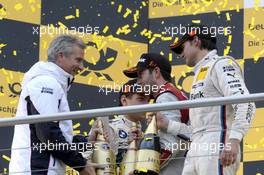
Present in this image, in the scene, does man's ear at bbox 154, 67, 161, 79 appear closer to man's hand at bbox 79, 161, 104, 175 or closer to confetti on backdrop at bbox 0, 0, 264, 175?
man's hand at bbox 79, 161, 104, 175

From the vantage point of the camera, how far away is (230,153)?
4.58 m

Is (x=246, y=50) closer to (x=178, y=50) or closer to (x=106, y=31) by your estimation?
(x=106, y=31)

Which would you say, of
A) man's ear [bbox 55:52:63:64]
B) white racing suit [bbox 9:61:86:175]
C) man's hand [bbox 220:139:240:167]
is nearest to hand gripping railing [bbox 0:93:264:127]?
white racing suit [bbox 9:61:86:175]

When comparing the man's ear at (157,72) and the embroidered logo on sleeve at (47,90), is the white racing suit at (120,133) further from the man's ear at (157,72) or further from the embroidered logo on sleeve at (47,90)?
the embroidered logo on sleeve at (47,90)

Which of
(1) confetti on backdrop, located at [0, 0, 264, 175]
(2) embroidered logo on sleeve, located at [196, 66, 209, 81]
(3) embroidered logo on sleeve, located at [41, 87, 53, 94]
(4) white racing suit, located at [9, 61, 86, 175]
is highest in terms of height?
(1) confetti on backdrop, located at [0, 0, 264, 175]

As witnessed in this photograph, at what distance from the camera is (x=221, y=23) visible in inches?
254

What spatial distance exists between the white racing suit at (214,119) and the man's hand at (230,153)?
0.07 ft

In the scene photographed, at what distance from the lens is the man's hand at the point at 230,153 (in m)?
4.58

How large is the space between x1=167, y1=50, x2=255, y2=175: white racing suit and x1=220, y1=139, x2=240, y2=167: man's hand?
0.02m

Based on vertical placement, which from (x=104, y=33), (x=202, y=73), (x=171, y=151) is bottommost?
(x=171, y=151)

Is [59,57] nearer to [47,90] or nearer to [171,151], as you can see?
[47,90]

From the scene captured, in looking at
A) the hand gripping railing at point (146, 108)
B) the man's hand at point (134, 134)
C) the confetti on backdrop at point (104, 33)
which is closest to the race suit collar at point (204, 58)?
the man's hand at point (134, 134)

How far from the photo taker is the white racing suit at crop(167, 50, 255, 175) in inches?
183

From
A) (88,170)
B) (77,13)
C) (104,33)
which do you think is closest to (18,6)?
(77,13)
